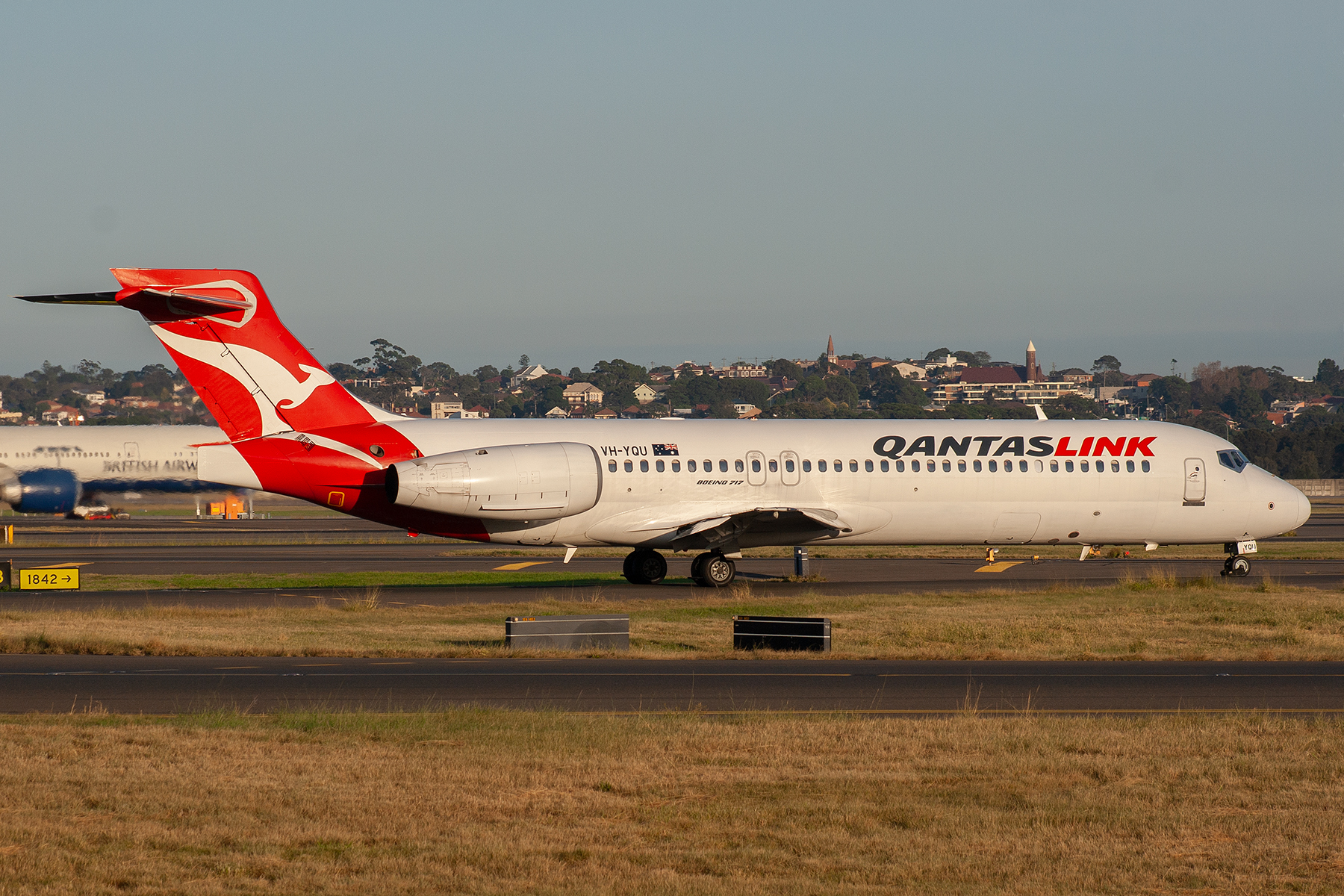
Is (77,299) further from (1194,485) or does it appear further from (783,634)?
(1194,485)

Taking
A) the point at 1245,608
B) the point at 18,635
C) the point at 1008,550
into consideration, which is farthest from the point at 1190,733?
the point at 1008,550

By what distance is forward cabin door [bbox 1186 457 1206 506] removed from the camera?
1342 inches

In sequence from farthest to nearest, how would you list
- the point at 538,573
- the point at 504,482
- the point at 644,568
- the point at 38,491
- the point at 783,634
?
the point at 538,573
the point at 644,568
the point at 504,482
the point at 783,634
the point at 38,491

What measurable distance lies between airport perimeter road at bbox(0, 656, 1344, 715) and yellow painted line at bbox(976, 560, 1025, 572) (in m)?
16.9

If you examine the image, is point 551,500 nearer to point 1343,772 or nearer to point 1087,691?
point 1087,691

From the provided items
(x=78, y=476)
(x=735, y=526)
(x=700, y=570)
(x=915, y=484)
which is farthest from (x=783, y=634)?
(x=915, y=484)

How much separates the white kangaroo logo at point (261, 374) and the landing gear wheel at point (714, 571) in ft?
31.2

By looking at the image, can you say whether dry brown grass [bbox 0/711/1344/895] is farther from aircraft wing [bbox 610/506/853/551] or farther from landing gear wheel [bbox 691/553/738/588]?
landing gear wheel [bbox 691/553/738/588]

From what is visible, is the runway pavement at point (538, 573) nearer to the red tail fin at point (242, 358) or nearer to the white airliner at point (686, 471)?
the white airliner at point (686, 471)

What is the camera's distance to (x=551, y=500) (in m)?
30.5

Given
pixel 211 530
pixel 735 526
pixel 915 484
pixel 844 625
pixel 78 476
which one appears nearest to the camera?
pixel 78 476

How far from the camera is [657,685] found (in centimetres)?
1728

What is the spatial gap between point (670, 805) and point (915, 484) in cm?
2297

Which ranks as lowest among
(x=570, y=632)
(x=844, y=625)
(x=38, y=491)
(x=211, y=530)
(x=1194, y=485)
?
(x=211, y=530)
